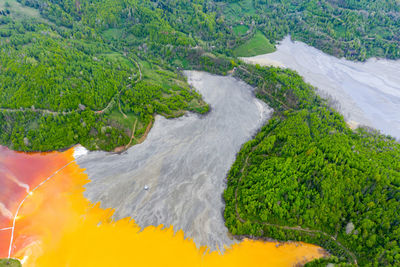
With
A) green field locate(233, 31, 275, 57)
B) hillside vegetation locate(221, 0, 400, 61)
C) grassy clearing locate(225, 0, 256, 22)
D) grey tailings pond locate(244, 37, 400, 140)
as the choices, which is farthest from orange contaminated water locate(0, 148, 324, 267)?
grassy clearing locate(225, 0, 256, 22)

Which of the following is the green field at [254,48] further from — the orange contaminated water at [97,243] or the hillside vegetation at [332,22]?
the orange contaminated water at [97,243]

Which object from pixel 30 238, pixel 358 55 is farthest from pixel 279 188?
pixel 358 55

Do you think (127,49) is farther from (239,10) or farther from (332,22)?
(332,22)


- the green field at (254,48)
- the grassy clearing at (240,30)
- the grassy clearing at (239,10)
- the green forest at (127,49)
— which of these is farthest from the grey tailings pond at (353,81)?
the grassy clearing at (239,10)

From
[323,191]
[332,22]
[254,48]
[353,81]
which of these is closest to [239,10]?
[254,48]

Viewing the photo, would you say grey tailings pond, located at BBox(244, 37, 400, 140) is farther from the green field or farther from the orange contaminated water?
the orange contaminated water

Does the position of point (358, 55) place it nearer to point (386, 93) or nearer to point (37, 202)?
point (386, 93)
